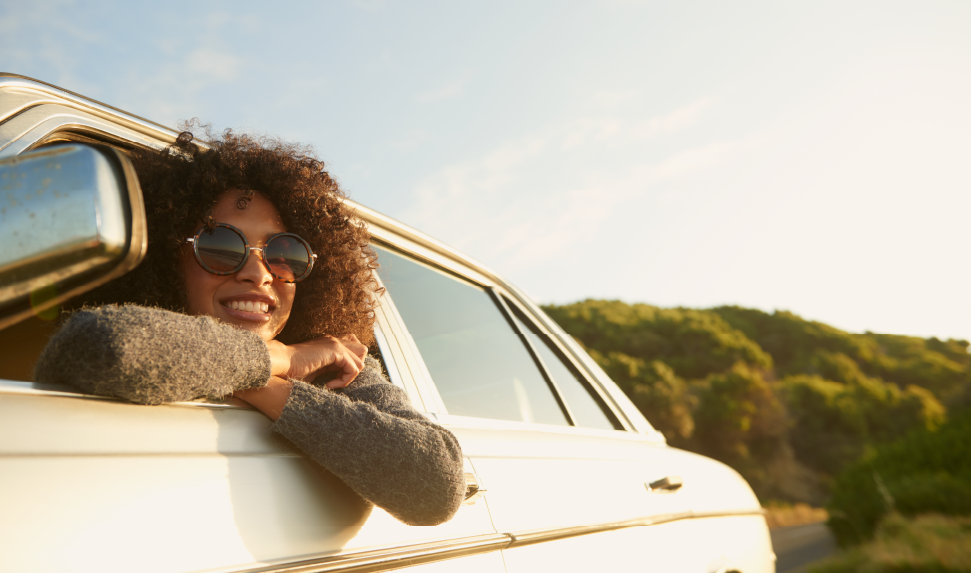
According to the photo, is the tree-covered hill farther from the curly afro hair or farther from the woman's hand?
the woman's hand

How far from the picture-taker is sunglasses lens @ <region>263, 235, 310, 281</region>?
1.62 m

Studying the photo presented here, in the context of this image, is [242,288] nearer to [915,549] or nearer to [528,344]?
[528,344]

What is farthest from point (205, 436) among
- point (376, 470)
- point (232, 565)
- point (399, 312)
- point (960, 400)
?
point (960, 400)

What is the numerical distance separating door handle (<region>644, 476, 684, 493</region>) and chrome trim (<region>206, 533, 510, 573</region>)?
1.00 meters

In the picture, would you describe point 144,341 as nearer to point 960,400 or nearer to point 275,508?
Result: point 275,508

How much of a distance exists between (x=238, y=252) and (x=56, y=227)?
95 cm

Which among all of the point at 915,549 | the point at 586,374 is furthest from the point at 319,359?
the point at 915,549

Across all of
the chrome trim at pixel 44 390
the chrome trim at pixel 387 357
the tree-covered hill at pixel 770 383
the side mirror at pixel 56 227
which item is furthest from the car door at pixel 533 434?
the tree-covered hill at pixel 770 383

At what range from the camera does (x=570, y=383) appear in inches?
116

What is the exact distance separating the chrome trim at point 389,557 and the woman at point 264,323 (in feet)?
0.28

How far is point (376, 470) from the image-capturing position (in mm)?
1230

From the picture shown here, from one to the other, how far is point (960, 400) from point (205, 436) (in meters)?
14.1

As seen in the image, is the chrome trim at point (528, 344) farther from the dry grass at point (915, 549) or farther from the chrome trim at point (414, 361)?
the dry grass at point (915, 549)

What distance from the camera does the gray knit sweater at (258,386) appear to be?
3.16 ft
